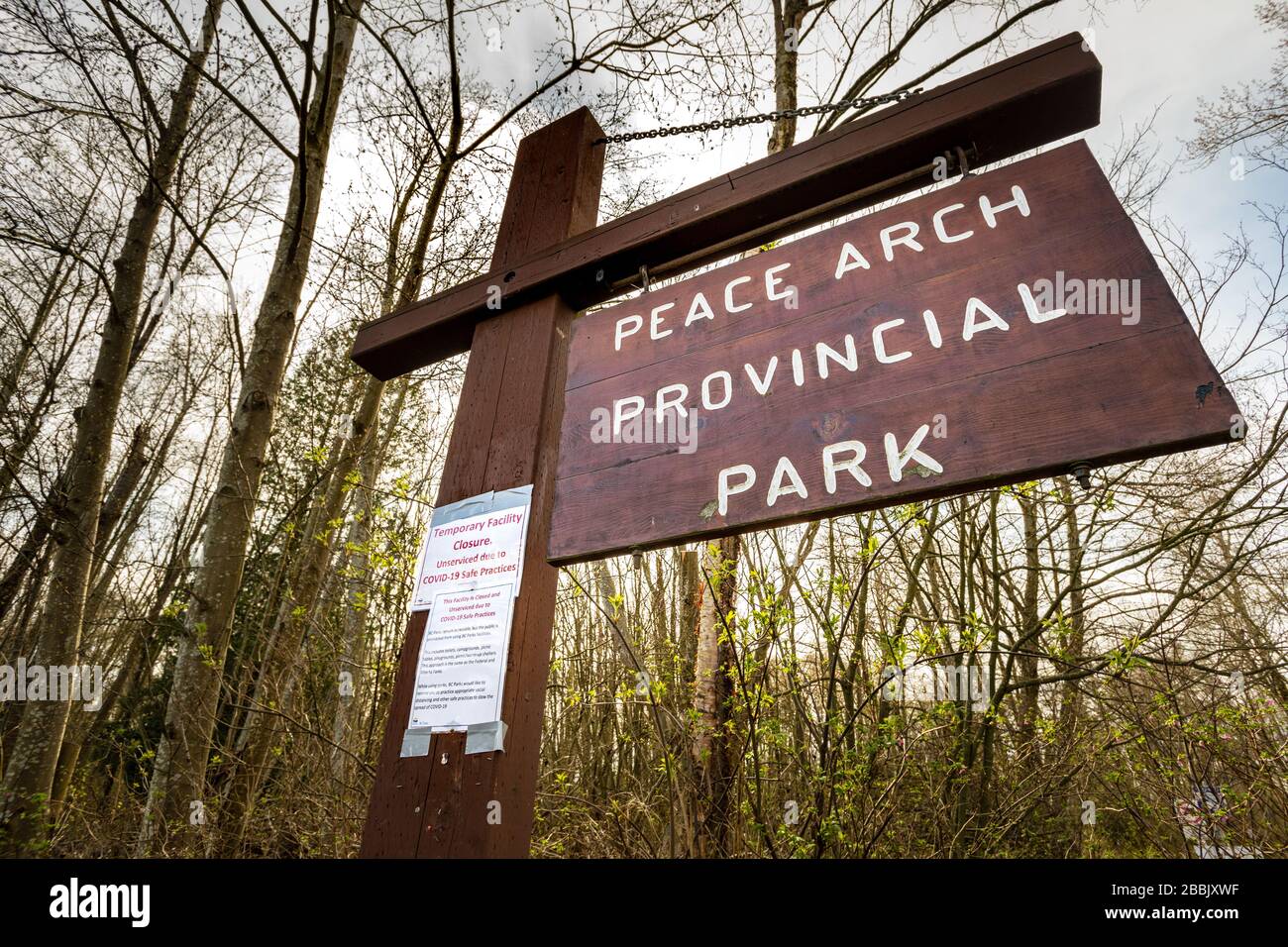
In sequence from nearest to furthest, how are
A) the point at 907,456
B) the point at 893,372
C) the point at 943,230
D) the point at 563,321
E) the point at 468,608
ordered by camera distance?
A: 1. the point at 907,456
2. the point at 893,372
3. the point at 943,230
4. the point at 468,608
5. the point at 563,321

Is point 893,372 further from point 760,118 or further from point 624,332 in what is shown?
point 760,118

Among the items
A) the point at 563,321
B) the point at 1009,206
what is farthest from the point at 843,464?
the point at 563,321

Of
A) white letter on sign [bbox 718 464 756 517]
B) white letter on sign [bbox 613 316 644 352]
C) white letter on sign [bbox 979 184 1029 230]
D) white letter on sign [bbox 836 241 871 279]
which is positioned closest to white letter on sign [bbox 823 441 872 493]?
white letter on sign [bbox 718 464 756 517]

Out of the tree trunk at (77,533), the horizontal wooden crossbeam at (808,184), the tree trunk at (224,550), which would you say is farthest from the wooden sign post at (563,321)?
the tree trunk at (77,533)

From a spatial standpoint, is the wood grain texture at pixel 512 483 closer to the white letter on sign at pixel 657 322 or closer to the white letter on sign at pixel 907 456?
the white letter on sign at pixel 657 322

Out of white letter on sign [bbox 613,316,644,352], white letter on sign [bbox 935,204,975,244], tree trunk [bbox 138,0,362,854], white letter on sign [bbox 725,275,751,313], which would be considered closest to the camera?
white letter on sign [bbox 935,204,975,244]

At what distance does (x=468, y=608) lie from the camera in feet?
5.90

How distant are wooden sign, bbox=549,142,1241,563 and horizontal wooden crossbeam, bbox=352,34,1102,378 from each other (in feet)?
0.65

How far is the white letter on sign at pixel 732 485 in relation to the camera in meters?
1.50

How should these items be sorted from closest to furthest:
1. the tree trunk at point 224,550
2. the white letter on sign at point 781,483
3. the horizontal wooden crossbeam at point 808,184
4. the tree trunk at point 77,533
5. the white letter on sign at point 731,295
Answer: the white letter on sign at point 781,483
the horizontal wooden crossbeam at point 808,184
the white letter on sign at point 731,295
the tree trunk at point 224,550
the tree trunk at point 77,533

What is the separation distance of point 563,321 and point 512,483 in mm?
624

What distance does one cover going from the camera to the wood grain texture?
1.57 m

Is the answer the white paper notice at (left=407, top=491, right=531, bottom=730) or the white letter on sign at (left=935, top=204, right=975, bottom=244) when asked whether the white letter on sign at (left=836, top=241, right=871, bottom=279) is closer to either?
the white letter on sign at (left=935, top=204, right=975, bottom=244)
